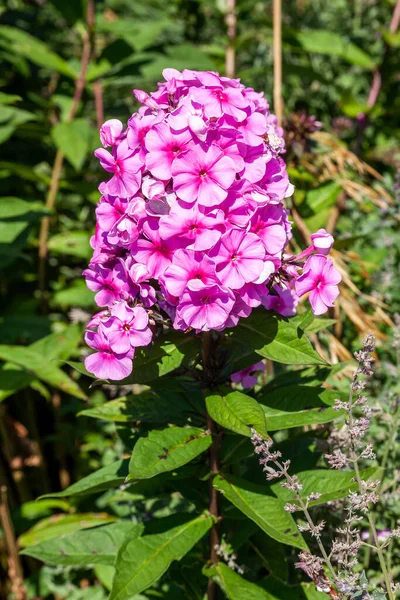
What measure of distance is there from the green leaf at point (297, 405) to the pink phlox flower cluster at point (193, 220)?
0.85ft

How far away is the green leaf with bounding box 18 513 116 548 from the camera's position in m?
2.51

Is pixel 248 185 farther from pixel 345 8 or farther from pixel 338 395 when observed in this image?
pixel 345 8

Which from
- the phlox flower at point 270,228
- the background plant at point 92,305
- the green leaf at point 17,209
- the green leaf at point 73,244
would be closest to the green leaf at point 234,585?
the background plant at point 92,305

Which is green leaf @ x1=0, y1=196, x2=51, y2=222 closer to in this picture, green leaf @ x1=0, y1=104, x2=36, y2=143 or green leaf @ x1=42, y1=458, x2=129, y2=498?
green leaf @ x1=0, y1=104, x2=36, y2=143

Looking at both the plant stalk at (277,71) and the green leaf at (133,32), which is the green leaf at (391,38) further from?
the green leaf at (133,32)

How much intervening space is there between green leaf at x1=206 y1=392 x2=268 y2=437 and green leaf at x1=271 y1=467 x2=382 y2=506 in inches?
10.9

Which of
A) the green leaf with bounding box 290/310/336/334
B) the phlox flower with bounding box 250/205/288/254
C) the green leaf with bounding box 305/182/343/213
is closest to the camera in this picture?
the phlox flower with bounding box 250/205/288/254

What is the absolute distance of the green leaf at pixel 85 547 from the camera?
5.78 feet

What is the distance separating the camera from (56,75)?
3.50m

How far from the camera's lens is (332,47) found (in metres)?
3.35

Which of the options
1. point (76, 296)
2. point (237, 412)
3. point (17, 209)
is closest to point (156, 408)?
point (237, 412)

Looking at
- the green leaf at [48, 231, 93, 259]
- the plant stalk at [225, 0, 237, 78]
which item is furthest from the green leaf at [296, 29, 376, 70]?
the green leaf at [48, 231, 93, 259]

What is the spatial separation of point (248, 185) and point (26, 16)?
8.61 ft

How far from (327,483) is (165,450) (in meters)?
0.39
